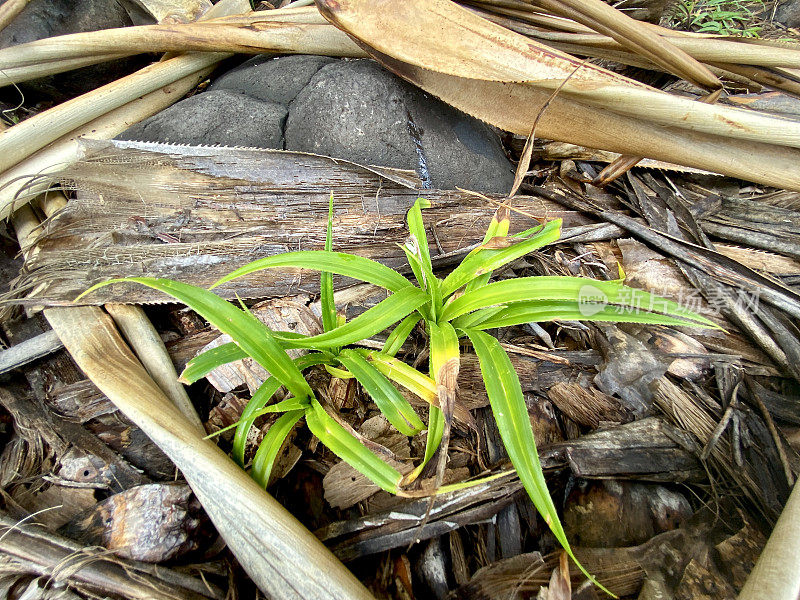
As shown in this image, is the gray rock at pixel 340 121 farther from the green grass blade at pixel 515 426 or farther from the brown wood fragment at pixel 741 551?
the brown wood fragment at pixel 741 551

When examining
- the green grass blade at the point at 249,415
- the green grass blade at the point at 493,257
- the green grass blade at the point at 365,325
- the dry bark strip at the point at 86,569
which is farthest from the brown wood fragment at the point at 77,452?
the green grass blade at the point at 493,257

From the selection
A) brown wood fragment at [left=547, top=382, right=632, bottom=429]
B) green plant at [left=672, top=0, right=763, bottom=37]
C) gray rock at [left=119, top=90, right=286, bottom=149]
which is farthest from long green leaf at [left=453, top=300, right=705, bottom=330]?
green plant at [left=672, top=0, right=763, bottom=37]

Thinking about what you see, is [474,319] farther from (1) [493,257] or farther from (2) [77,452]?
(2) [77,452]

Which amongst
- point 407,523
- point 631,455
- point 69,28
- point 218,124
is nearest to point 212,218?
point 218,124

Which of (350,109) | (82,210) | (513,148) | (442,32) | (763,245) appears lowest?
(763,245)

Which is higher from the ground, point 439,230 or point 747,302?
point 439,230

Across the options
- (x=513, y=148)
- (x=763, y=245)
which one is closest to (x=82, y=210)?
(x=513, y=148)

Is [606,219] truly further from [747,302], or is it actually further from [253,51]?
[253,51]
